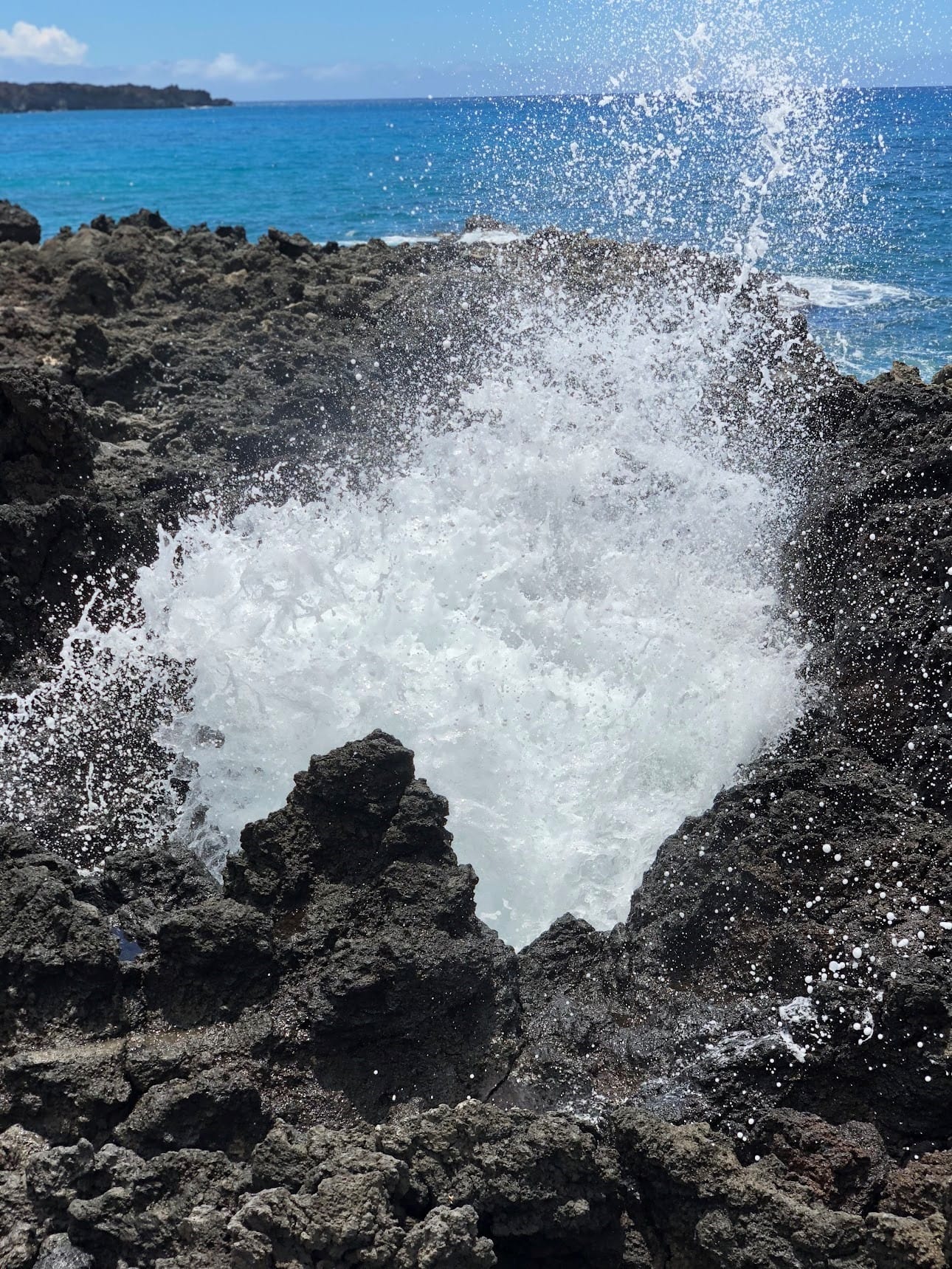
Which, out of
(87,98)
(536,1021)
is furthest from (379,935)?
(87,98)

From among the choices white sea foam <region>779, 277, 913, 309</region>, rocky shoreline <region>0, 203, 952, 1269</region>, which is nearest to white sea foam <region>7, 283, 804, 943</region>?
rocky shoreline <region>0, 203, 952, 1269</region>

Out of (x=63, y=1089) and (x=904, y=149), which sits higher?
(x=904, y=149)

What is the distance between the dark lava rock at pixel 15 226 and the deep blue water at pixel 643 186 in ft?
26.2

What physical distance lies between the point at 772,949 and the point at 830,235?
16.8 metres

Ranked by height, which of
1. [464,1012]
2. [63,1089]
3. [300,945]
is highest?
[464,1012]

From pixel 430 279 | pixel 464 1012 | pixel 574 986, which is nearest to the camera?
pixel 464 1012

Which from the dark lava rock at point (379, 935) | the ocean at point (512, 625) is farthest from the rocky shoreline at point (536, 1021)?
the ocean at point (512, 625)

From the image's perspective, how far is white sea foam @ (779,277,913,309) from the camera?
1427 centimetres

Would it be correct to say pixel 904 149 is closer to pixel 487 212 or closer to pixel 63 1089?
pixel 487 212

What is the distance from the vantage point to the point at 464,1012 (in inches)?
152

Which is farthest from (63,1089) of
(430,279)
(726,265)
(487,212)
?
(487,212)

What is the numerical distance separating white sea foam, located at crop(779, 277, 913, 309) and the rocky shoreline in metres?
9.31

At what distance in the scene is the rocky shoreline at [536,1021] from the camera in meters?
3.05

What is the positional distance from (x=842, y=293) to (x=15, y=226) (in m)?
10.7
